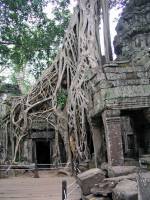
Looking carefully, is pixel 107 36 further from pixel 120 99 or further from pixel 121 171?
pixel 121 171

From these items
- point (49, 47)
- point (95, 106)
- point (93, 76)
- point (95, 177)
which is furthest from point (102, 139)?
point (49, 47)

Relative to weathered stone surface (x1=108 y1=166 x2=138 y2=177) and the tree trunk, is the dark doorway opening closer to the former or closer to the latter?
the tree trunk

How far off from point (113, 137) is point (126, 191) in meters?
2.67

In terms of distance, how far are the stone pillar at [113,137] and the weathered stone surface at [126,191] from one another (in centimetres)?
188

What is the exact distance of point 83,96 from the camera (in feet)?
38.3

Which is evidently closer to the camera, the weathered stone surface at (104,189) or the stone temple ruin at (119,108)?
the weathered stone surface at (104,189)

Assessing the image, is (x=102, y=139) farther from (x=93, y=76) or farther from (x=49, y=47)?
(x=49, y=47)

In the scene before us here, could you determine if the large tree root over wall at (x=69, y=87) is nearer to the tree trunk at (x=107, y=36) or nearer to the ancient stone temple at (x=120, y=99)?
the tree trunk at (x=107, y=36)

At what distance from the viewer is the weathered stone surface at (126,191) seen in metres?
4.44

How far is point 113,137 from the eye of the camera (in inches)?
284

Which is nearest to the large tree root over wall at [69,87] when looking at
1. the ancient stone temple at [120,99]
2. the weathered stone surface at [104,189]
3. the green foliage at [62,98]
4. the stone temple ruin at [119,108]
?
the green foliage at [62,98]

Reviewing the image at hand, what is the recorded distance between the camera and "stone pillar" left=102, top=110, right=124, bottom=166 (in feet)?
23.4

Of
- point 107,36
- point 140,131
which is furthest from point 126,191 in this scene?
point 107,36

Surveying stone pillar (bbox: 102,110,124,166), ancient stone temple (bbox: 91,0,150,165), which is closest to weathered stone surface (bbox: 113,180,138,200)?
stone pillar (bbox: 102,110,124,166)
